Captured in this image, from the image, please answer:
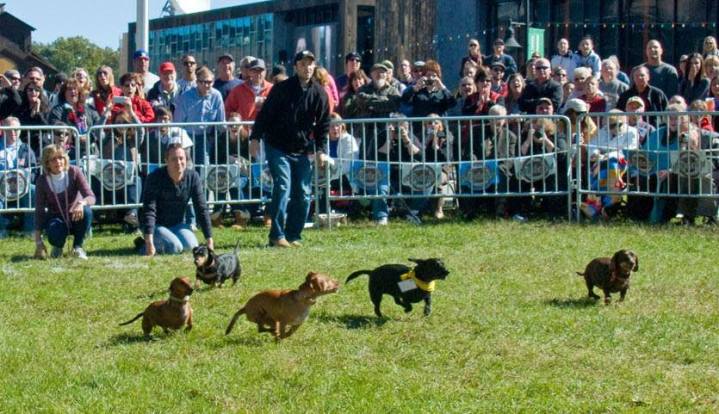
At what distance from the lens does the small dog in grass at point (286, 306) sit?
25.9 feet

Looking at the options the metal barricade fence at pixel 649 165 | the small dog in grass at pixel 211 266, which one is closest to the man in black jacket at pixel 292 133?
the small dog in grass at pixel 211 266

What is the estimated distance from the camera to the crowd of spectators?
15.4 metres

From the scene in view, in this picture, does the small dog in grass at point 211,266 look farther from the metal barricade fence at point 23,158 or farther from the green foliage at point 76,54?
the green foliage at point 76,54

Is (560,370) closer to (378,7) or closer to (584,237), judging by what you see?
(584,237)

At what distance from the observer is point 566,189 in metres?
15.8

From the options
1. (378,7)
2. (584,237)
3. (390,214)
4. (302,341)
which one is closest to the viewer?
(302,341)

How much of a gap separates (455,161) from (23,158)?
196 inches

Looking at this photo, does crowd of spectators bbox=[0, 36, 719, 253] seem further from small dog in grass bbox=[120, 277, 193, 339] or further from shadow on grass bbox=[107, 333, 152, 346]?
small dog in grass bbox=[120, 277, 193, 339]

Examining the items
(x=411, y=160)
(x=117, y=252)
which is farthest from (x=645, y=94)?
(x=117, y=252)

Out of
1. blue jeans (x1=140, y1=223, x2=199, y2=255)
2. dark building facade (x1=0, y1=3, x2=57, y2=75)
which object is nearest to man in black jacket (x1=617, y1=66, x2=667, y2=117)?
blue jeans (x1=140, y1=223, x2=199, y2=255)

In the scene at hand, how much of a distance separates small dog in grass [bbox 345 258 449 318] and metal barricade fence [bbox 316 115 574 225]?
692cm

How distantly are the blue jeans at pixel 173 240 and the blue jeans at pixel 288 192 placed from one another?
3.06 ft

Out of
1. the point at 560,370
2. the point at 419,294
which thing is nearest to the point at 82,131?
the point at 419,294

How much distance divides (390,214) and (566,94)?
282cm
